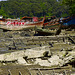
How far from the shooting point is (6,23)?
31625 mm

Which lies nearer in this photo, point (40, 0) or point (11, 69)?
point (11, 69)

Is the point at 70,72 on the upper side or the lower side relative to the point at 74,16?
lower

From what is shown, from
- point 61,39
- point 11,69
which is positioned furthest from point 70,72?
point 61,39

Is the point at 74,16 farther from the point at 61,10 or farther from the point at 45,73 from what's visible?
the point at 61,10

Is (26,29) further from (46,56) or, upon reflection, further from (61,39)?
(46,56)

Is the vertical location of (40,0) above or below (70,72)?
above

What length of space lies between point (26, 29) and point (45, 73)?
24.0 m

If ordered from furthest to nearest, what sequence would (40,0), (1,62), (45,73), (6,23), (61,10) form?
1. (40,0)
2. (61,10)
3. (6,23)
4. (1,62)
5. (45,73)

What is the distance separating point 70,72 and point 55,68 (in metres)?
0.85

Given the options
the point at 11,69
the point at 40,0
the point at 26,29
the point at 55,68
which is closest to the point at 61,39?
the point at 55,68

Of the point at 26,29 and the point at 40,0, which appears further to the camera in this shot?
the point at 40,0

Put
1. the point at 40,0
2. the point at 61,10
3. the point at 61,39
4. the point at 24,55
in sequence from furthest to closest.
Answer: the point at 40,0
the point at 61,10
the point at 61,39
the point at 24,55

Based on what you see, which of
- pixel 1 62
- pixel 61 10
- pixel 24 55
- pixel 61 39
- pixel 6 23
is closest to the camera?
pixel 1 62

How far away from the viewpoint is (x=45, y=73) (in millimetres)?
8297
